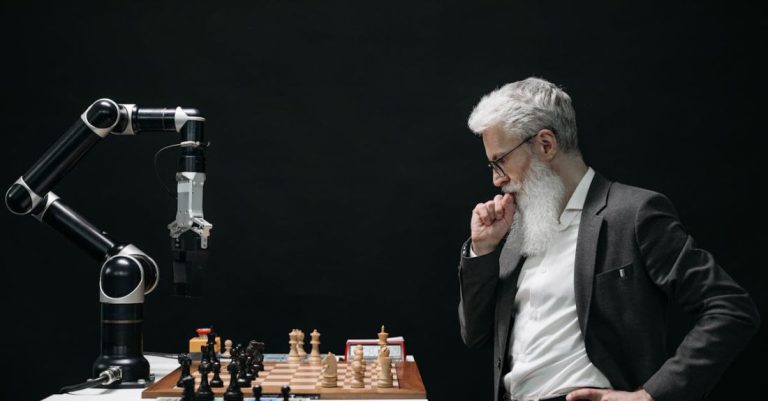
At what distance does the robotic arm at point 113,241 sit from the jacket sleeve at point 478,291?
906 millimetres

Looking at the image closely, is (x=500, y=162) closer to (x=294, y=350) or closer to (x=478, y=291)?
(x=478, y=291)

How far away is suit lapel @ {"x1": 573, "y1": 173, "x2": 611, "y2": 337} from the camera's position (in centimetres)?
228

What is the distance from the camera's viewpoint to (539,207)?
2488 mm

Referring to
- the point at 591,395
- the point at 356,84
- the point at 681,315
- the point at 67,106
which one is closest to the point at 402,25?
the point at 356,84

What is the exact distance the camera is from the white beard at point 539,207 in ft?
8.10

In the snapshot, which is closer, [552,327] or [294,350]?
[552,327]

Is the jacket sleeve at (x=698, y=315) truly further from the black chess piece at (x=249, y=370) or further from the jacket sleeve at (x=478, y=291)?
the black chess piece at (x=249, y=370)

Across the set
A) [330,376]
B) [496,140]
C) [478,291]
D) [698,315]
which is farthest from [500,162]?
[330,376]

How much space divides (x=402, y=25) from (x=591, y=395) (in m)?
2.34

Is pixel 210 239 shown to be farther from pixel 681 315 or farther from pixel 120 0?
pixel 681 315

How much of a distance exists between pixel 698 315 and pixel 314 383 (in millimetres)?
1250

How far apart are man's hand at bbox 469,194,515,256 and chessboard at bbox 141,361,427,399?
0.51 metres

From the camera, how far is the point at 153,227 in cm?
394

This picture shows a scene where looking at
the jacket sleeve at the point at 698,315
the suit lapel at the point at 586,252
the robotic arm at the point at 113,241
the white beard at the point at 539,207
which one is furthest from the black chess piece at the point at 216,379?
the jacket sleeve at the point at 698,315
